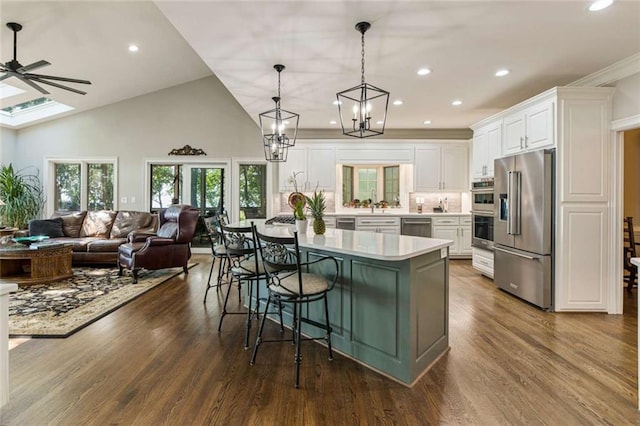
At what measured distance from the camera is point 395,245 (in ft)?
7.89

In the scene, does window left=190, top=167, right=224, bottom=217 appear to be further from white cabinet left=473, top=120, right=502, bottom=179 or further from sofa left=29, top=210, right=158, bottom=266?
white cabinet left=473, top=120, right=502, bottom=179

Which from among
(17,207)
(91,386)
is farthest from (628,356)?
(17,207)

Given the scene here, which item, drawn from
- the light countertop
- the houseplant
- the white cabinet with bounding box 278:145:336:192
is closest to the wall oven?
the light countertop

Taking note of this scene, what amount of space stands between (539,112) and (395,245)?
9.22 feet

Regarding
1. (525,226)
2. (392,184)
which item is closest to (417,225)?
(392,184)

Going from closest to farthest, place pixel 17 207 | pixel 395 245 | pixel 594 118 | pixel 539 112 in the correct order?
pixel 395 245, pixel 594 118, pixel 539 112, pixel 17 207

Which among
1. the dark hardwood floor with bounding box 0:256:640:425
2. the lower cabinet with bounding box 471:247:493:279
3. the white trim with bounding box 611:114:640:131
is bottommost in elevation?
the dark hardwood floor with bounding box 0:256:640:425

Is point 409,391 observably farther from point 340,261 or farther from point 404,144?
point 404,144

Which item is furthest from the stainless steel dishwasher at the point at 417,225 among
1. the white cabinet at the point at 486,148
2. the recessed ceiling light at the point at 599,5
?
the recessed ceiling light at the point at 599,5

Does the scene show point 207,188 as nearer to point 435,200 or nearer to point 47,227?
point 47,227

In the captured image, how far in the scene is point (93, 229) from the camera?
6039mm

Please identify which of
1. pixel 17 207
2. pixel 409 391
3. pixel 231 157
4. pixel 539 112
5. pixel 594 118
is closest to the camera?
pixel 409 391

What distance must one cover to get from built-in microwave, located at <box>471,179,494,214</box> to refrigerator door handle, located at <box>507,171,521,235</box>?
0.70 metres

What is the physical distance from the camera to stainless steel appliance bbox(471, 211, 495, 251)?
4.76m
